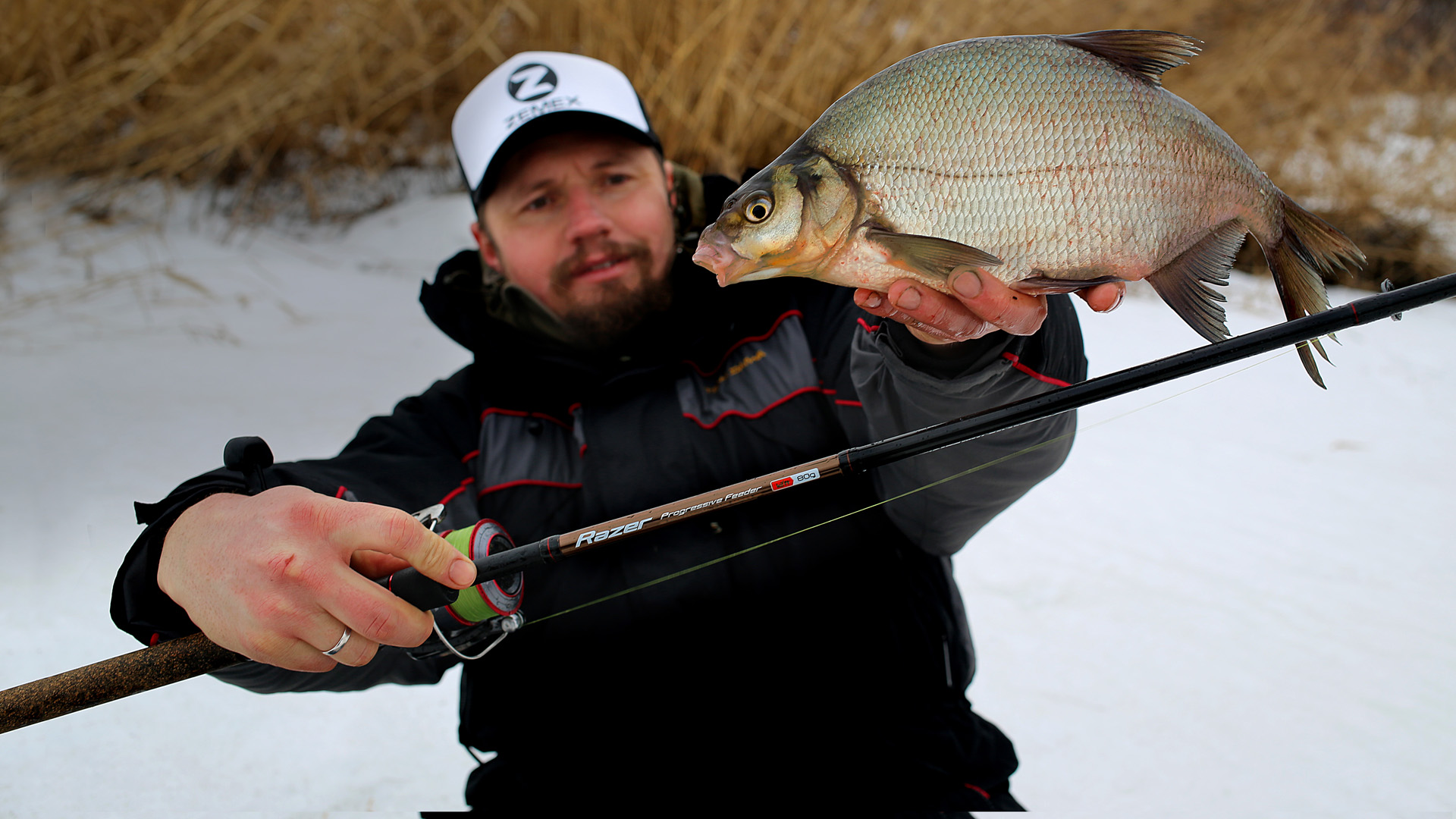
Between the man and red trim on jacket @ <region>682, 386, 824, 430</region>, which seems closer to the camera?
the man

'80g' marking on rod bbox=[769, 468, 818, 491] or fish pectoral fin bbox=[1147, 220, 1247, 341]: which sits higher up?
fish pectoral fin bbox=[1147, 220, 1247, 341]

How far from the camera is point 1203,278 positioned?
91 centimetres

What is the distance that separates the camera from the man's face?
1.85 m

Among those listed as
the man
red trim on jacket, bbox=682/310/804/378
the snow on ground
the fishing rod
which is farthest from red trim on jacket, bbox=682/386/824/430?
the snow on ground

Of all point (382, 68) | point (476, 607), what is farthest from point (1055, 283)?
point (382, 68)

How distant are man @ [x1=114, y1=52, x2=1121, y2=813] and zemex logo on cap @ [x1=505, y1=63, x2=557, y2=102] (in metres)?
0.04

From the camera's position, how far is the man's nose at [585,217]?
186 cm

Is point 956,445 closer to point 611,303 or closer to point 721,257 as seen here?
point 721,257

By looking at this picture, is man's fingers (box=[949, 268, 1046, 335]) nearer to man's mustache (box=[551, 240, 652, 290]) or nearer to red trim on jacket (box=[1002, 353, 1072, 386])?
red trim on jacket (box=[1002, 353, 1072, 386])

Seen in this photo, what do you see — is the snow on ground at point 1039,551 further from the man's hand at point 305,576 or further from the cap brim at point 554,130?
the cap brim at point 554,130

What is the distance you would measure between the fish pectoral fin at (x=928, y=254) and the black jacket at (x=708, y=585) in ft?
2.02

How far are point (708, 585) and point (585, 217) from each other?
81 cm

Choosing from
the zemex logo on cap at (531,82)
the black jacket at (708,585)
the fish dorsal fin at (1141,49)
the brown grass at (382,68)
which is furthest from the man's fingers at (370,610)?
the brown grass at (382,68)

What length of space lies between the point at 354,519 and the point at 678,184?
1252mm
